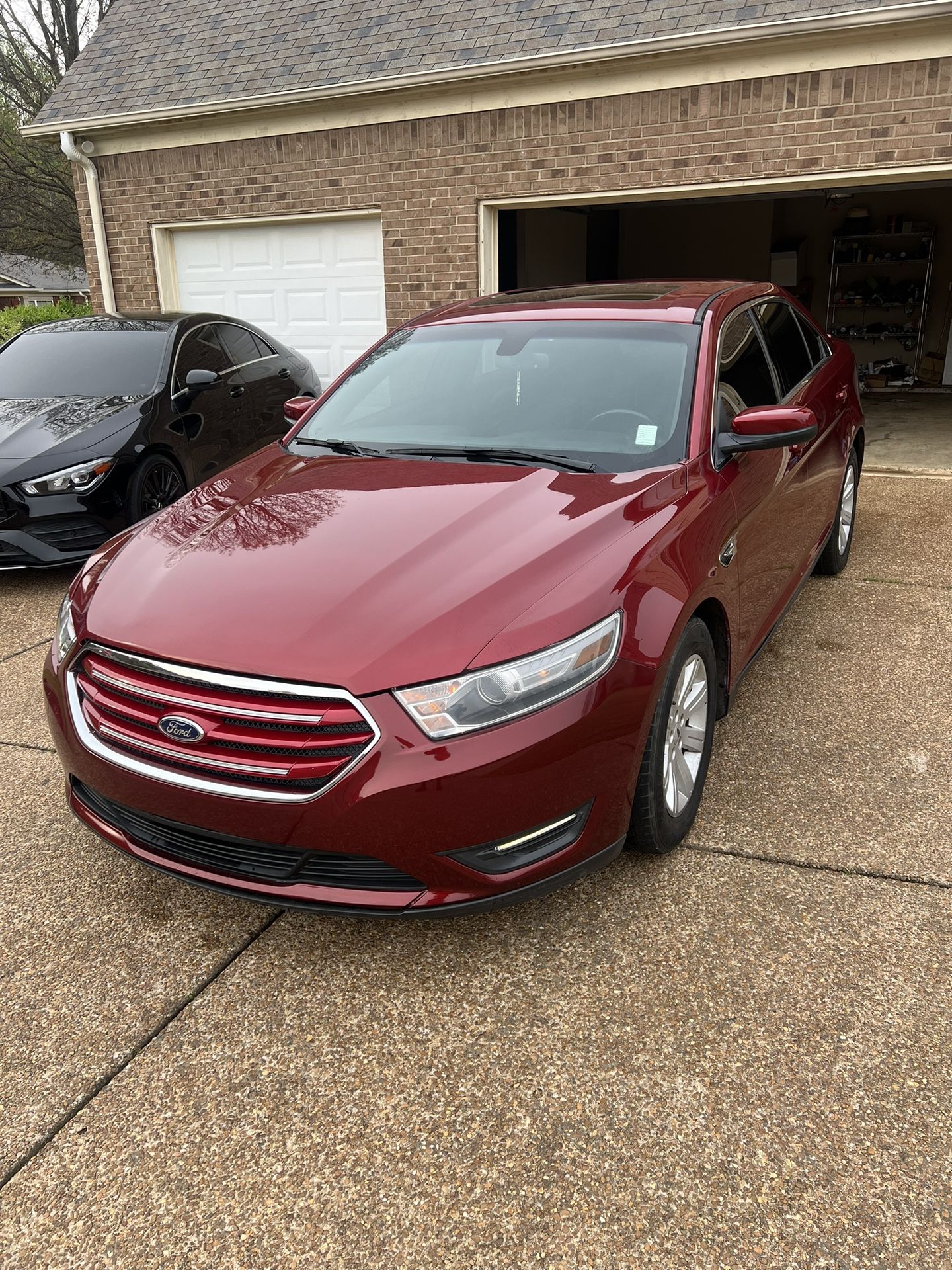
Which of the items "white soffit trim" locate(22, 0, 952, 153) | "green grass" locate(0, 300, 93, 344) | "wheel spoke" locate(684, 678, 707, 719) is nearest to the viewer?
"wheel spoke" locate(684, 678, 707, 719)

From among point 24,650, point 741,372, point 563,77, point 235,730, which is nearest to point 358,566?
point 235,730

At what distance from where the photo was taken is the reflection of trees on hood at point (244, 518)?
9.29 ft

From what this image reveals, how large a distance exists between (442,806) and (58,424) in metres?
4.75

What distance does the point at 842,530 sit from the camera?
18.3 feet

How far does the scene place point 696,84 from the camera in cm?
784

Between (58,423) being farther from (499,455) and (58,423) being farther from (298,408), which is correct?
(499,455)

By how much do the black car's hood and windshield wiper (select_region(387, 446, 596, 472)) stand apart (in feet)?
10.1

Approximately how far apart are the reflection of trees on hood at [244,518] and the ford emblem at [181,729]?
63 cm

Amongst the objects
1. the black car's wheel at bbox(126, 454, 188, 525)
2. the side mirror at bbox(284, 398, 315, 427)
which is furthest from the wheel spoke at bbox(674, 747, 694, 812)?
the black car's wheel at bbox(126, 454, 188, 525)

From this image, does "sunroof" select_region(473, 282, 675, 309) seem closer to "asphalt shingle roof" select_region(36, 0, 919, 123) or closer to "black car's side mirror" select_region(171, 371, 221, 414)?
"black car's side mirror" select_region(171, 371, 221, 414)

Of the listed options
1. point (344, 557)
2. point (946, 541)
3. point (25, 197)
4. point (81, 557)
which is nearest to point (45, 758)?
point (344, 557)

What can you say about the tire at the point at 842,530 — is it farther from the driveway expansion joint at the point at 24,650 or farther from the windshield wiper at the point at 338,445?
the driveway expansion joint at the point at 24,650

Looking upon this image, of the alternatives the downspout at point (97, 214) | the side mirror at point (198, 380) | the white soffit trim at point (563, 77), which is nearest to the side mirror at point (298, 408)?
the side mirror at point (198, 380)

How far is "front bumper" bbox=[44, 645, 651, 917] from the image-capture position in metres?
2.17
